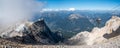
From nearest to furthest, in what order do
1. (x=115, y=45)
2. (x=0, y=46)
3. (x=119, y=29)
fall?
(x=0, y=46)
(x=115, y=45)
(x=119, y=29)

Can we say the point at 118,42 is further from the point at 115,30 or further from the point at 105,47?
the point at 115,30

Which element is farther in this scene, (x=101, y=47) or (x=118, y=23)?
(x=118, y=23)

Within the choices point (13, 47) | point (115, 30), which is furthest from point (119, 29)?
point (13, 47)

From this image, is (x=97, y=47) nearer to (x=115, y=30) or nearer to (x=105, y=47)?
(x=105, y=47)

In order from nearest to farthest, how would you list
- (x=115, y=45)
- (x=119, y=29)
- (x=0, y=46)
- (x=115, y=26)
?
(x=0, y=46)
(x=115, y=45)
(x=119, y=29)
(x=115, y=26)

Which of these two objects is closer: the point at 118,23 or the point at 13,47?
the point at 13,47

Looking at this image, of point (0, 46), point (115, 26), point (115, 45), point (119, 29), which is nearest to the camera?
point (0, 46)

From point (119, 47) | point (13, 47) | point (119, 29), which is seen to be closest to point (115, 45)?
point (119, 47)

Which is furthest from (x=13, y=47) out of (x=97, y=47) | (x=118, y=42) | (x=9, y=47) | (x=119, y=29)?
(x=119, y=29)
